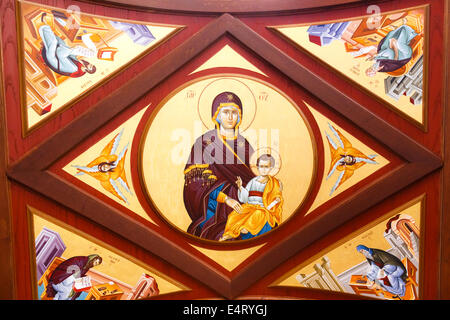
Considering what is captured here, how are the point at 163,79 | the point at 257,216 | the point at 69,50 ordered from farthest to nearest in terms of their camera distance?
the point at 257,216 < the point at 163,79 < the point at 69,50

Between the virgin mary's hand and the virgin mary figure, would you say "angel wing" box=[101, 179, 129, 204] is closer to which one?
the virgin mary figure

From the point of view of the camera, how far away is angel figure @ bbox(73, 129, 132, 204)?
308 cm

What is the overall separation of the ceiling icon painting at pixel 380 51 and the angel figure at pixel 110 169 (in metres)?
1.85

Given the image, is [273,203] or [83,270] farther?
[273,203]

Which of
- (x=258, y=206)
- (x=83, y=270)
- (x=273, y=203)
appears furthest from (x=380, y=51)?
(x=83, y=270)

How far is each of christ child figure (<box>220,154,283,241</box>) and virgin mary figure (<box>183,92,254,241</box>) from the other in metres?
0.06

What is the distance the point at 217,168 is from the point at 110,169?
986 millimetres

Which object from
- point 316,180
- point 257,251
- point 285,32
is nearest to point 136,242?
point 257,251

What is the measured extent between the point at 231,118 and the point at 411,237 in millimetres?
1978

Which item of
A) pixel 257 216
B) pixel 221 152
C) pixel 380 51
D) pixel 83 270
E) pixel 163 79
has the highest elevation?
pixel 380 51

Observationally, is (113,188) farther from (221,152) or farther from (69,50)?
(69,50)

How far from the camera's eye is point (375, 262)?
313 centimetres

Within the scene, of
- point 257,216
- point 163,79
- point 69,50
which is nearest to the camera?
point 69,50

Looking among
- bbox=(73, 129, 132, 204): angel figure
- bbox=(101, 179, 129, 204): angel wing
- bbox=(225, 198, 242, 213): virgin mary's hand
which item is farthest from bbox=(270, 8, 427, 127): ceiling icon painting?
bbox=(101, 179, 129, 204): angel wing
